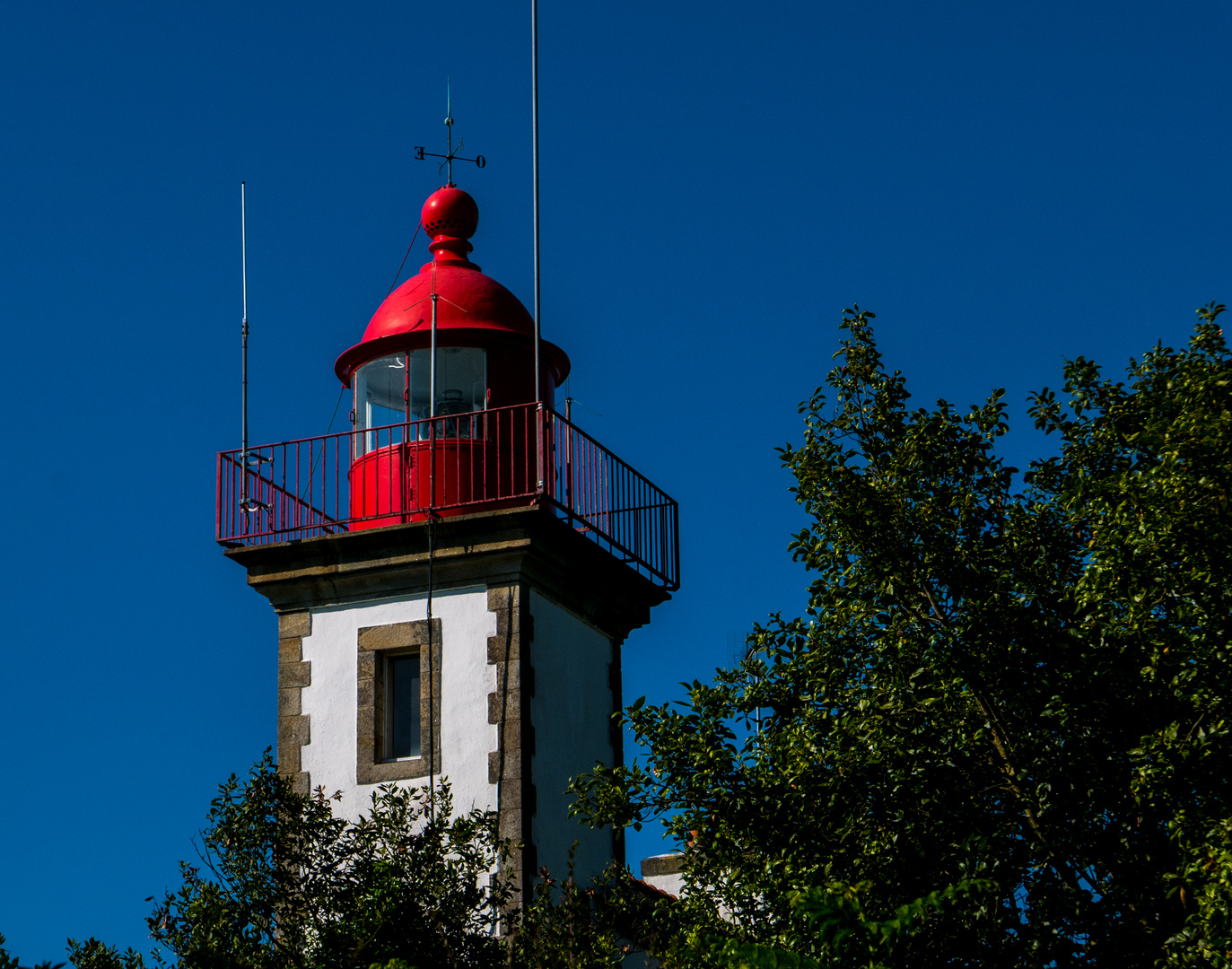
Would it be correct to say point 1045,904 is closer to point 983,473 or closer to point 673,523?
point 983,473

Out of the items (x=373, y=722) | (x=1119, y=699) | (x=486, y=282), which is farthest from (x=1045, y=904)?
(x=486, y=282)

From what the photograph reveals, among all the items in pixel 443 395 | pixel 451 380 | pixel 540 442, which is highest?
pixel 451 380

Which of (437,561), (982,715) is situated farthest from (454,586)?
(982,715)

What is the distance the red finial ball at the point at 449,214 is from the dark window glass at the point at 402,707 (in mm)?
4512

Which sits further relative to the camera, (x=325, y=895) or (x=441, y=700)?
(x=441, y=700)

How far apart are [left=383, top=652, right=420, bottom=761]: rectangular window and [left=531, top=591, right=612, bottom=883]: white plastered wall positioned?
43.6 inches

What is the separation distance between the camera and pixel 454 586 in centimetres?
1595

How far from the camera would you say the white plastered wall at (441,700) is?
50.3 ft

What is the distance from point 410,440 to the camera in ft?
54.1

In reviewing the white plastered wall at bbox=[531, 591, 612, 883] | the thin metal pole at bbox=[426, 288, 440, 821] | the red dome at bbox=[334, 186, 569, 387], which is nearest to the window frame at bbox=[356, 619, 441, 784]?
the thin metal pole at bbox=[426, 288, 440, 821]

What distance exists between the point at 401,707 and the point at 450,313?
3.72 meters

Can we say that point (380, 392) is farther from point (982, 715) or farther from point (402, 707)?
point (982, 715)

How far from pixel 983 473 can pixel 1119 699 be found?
6.14 ft

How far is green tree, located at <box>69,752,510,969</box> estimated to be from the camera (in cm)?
1212
